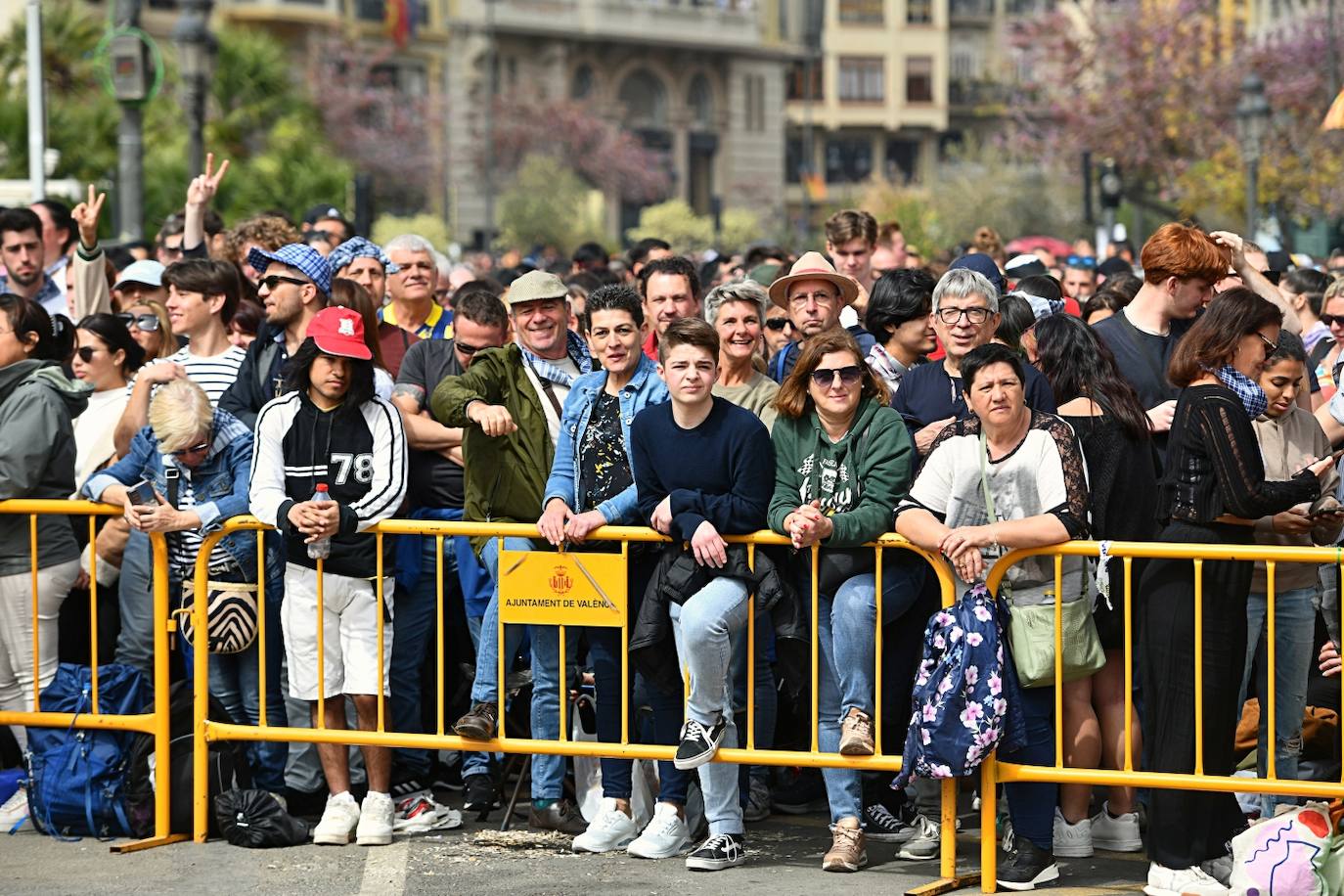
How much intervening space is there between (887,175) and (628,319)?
277 feet

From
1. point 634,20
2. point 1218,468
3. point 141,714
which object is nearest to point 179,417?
point 141,714

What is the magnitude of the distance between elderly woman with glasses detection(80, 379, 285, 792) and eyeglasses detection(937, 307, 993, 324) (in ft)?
9.02

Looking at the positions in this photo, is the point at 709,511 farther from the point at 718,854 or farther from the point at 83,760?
the point at 83,760

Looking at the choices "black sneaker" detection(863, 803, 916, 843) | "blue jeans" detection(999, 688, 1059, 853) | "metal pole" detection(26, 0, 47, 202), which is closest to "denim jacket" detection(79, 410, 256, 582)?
"black sneaker" detection(863, 803, 916, 843)

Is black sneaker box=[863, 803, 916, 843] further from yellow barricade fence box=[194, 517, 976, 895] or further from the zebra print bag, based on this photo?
the zebra print bag

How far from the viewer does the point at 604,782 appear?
779cm

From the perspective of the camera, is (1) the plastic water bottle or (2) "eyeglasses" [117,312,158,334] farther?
(2) "eyeglasses" [117,312,158,334]

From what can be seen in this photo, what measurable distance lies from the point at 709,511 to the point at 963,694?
1.11 m

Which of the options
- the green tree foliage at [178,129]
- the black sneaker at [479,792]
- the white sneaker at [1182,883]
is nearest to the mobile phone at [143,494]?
the black sneaker at [479,792]

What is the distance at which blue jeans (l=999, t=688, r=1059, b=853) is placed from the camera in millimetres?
7188

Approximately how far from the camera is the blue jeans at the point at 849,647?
7.32 m

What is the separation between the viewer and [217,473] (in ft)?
26.3

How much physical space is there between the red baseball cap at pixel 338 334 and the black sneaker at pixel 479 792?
1.72m

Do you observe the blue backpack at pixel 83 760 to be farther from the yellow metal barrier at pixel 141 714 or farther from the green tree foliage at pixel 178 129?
the green tree foliage at pixel 178 129
